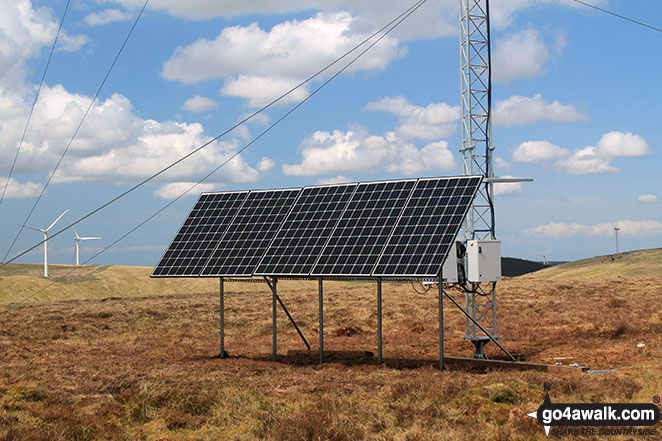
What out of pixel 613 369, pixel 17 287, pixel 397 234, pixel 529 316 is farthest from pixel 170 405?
pixel 17 287

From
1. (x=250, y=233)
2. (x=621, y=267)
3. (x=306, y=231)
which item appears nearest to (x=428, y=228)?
(x=306, y=231)

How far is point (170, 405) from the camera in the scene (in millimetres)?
17812

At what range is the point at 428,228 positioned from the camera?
23.4 m

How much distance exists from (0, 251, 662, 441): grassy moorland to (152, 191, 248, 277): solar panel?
3.92 meters

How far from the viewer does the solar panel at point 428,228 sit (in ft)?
73.2

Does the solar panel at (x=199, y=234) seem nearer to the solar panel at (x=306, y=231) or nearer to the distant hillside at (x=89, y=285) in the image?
the solar panel at (x=306, y=231)

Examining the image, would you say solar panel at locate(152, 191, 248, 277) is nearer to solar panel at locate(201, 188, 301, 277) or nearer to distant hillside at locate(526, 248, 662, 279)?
solar panel at locate(201, 188, 301, 277)

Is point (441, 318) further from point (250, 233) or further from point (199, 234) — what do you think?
point (199, 234)

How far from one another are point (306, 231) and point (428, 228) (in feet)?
18.4

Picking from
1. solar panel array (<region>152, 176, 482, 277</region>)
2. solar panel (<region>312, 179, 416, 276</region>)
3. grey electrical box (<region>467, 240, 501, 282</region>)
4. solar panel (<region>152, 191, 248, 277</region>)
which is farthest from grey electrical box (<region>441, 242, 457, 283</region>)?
solar panel (<region>152, 191, 248, 277</region>)

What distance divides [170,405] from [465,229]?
1373 cm

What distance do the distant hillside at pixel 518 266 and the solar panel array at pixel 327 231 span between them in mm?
154522

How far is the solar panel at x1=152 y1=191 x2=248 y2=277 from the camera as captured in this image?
1124 inches

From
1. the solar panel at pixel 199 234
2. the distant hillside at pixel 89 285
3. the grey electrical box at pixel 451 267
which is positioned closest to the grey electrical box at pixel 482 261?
the grey electrical box at pixel 451 267
